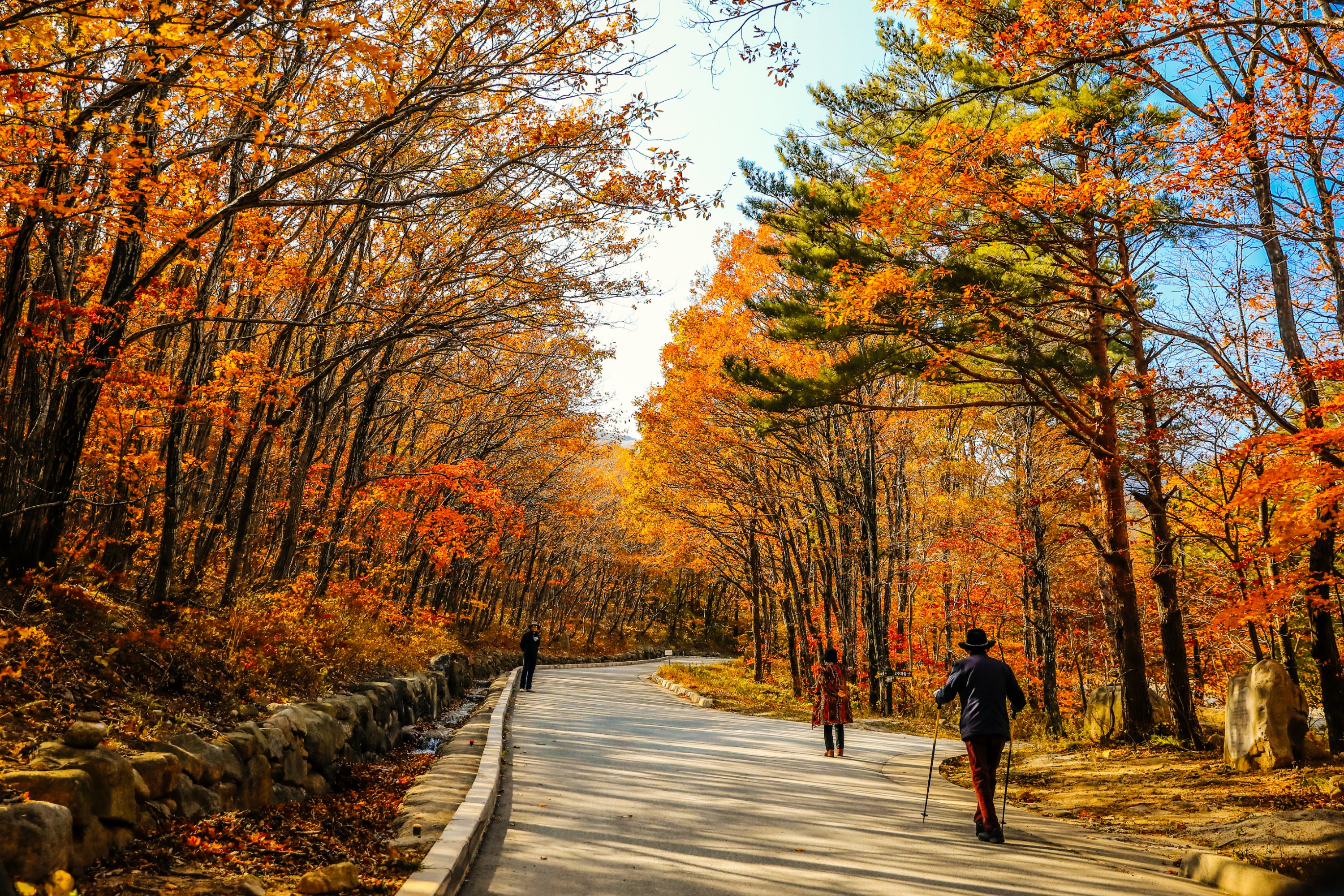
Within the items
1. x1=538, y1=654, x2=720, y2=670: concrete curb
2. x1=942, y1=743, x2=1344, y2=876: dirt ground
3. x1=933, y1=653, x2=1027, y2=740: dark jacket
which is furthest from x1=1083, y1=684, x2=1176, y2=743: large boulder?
x1=538, y1=654, x2=720, y2=670: concrete curb

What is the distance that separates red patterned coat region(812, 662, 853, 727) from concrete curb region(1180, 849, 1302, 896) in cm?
564

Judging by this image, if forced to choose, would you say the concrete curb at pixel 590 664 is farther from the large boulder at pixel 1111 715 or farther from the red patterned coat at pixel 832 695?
the large boulder at pixel 1111 715

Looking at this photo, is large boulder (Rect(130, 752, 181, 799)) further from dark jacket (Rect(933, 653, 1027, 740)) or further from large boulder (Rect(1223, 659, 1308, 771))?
large boulder (Rect(1223, 659, 1308, 771))

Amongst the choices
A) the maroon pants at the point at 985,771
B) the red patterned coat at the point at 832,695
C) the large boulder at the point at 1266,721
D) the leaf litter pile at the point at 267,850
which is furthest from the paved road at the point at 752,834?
the large boulder at the point at 1266,721

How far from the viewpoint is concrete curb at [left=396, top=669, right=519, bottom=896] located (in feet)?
14.3

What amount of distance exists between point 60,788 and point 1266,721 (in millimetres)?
12521

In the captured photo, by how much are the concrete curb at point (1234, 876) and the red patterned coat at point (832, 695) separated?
5.64m

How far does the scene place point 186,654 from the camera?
8.23m

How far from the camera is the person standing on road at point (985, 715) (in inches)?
259

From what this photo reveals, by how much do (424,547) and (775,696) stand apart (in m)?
11.6

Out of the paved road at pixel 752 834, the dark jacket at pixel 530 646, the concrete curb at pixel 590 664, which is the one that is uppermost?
the dark jacket at pixel 530 646

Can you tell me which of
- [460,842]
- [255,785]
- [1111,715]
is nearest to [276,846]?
[255,785]

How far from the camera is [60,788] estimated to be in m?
4.27

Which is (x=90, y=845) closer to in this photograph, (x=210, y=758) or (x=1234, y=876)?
(x=210, y=758)
